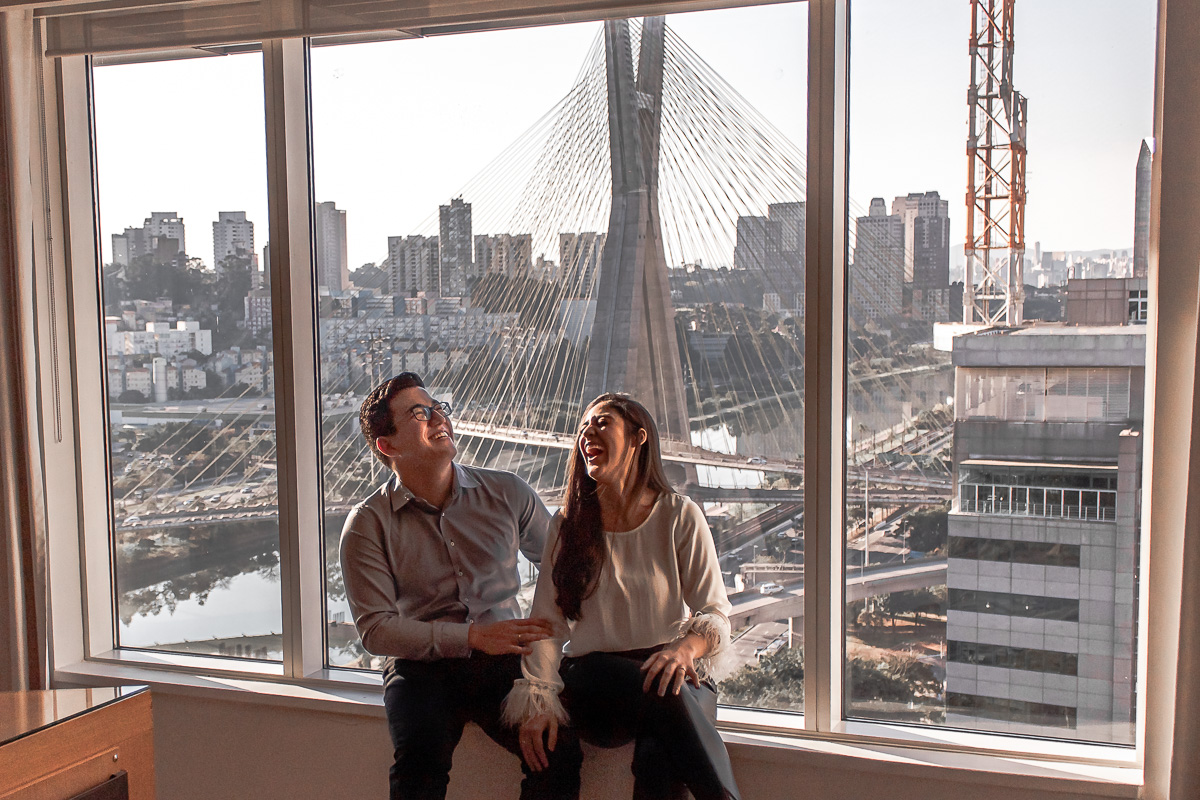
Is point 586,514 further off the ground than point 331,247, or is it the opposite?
point 331,247

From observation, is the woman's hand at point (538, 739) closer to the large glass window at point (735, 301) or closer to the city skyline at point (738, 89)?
the large glass window at point (735, 301)

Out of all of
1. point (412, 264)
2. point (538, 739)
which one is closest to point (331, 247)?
point (412, 264)

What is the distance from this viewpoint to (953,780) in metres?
1.97

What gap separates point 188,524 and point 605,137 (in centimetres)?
161

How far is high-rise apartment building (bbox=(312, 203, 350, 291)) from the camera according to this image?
2.47 m

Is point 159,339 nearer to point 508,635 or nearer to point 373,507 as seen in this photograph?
point 373,507

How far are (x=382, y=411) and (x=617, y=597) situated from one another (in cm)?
67

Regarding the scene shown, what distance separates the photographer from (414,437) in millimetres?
2055

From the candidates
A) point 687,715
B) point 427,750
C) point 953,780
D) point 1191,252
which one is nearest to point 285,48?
point 427,750

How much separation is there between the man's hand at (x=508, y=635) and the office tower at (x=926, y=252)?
3.54 ft

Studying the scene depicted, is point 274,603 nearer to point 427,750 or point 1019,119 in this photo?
point 427,750

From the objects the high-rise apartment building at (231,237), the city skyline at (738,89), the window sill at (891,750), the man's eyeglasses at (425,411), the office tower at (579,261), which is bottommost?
the window sill at (891,750)

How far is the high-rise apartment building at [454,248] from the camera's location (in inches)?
92.7

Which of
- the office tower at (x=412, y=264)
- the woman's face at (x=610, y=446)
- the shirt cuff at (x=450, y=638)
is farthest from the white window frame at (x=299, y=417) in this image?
the shirt cuff at (x=450, y=638)
